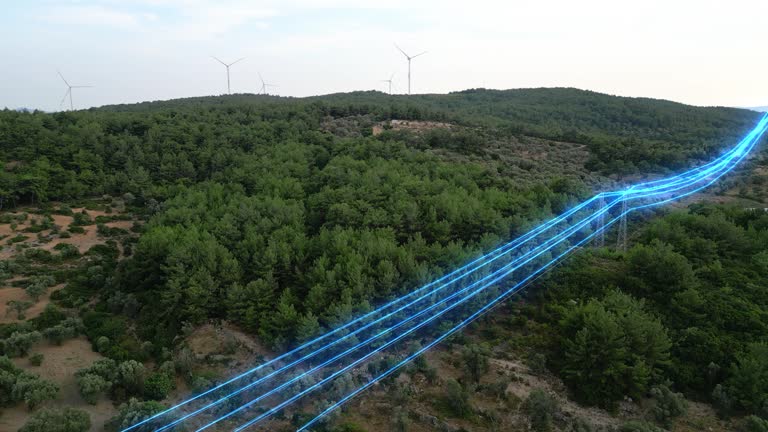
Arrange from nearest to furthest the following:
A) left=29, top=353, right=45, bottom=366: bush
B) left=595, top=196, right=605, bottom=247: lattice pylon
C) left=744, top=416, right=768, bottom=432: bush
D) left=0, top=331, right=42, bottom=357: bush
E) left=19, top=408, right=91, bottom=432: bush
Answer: left=744, top=416, right=768, bottom=432: bush → left=19, top=408, right=91, bottom=432: bush → left=29, top=353, right=45, bottom=366: bush → left=0, top=331, right=42, bottom=357: bush → left=595, top=196, right=605, bottom=247: lattice pylon

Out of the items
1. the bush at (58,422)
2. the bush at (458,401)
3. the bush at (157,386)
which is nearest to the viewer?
the bush at (58,422)

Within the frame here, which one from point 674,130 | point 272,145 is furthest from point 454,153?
point 674,130

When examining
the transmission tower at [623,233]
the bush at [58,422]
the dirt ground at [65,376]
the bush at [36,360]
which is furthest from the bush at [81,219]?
the transmission tower at [623,233]

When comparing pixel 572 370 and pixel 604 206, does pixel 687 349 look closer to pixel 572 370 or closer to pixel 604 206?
pixel 572 370

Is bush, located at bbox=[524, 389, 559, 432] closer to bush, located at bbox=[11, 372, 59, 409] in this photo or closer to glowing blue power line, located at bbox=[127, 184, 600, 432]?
glowing blue power line, located at bbox=[127, 184, 600, 432]

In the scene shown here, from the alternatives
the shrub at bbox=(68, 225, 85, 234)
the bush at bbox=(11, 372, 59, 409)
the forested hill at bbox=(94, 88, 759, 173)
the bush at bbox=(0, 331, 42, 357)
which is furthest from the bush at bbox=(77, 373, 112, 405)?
the forested hill at bbox=(94, 88, 759, 173)

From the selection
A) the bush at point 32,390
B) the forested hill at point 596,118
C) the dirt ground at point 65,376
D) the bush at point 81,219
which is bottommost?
the dirt ground at point 65,376

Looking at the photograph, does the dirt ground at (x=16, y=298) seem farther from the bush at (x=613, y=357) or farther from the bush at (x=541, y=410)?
the bush at (x=613, y=357)
